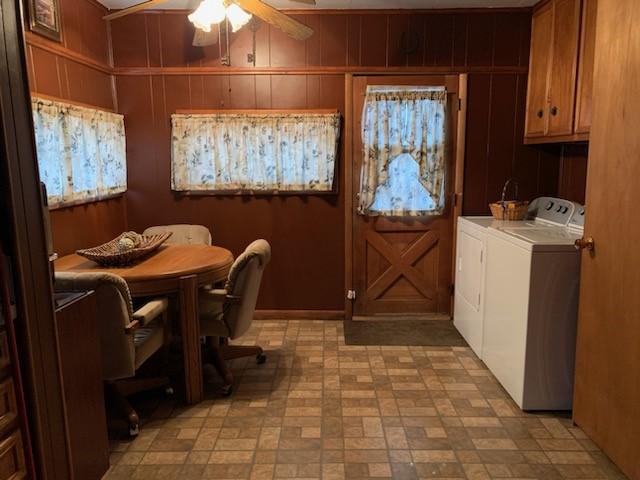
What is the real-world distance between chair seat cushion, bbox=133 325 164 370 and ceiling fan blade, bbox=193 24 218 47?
181 cm

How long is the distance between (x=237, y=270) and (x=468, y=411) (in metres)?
1.47

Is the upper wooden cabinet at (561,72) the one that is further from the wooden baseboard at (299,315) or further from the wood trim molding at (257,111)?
the wooden baseboard at (299,315)

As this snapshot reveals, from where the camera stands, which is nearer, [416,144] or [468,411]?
[468,411]

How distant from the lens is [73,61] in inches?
129

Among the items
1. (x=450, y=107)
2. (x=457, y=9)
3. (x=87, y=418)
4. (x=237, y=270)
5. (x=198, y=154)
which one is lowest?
(x=87, y=418)

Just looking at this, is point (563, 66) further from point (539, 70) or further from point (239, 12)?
point (239, 12)

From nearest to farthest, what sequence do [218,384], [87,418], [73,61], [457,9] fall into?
[87,418] < [218,384] < [73,61] < [457,9]

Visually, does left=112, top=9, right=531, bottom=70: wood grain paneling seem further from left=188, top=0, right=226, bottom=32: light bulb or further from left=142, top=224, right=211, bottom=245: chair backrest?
left=188, top=0, right=226, bottom=32: light bulb

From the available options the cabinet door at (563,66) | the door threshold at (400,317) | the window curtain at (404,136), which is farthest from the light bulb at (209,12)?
the door threshold at (400,317)

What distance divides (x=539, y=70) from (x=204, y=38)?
237cm

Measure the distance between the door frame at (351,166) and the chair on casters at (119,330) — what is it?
6.03ft

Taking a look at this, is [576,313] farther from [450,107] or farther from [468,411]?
[450,107]

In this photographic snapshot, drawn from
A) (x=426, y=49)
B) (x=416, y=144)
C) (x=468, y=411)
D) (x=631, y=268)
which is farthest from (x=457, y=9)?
(x=468, y=411)

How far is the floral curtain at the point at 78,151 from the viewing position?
282 cm
